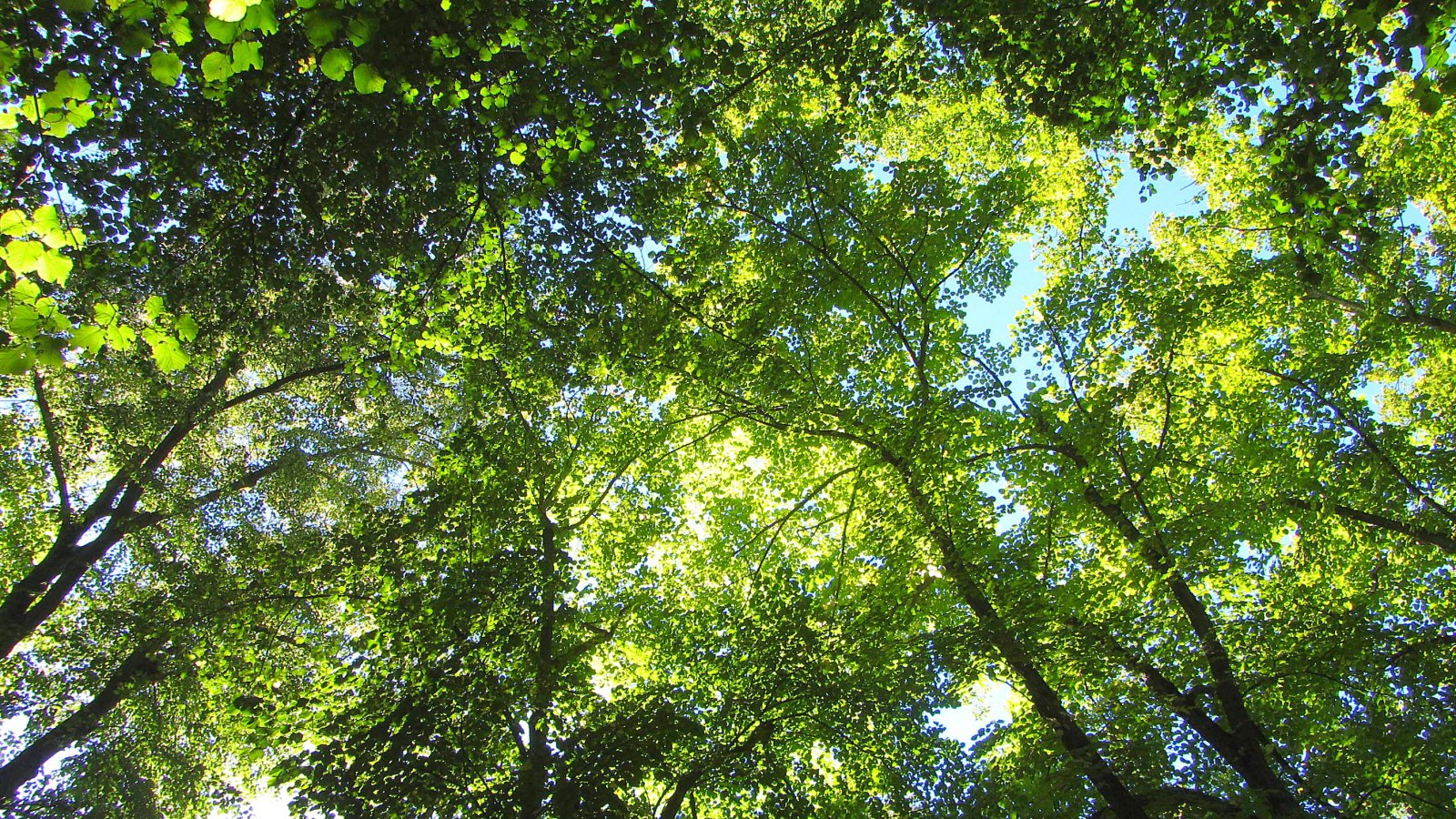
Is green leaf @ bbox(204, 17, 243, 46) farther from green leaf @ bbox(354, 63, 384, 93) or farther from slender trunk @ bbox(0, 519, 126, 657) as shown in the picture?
slender trunk @ bbox(0, 519, 126, 657)

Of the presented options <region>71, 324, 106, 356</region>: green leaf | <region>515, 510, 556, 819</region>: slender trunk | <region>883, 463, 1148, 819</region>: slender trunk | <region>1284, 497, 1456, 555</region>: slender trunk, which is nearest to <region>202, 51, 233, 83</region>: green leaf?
<region>71, 324, 106, 356</region>: green leaf

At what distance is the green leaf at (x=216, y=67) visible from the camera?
6.64 ft

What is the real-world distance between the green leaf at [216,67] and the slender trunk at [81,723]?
37.4ft

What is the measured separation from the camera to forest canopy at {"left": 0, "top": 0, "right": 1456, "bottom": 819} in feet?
16.5

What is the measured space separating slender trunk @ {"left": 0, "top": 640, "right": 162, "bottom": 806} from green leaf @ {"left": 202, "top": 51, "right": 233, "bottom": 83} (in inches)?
449

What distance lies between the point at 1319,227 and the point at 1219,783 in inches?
271

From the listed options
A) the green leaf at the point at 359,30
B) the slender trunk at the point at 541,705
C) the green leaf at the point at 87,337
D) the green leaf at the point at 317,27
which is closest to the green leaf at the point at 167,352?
the green leaf at the point at 87,337

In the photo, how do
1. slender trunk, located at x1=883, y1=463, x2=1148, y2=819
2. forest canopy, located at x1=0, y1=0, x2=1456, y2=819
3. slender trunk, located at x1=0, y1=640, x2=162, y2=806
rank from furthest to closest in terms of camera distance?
slender trunk, located at x1=0, y1=640, x2=162, y2=806 < slender trunk, located at x1=883, y1=463, x2=1148, y2=819 < forest canopy, located at x1=0, y1=0, x2=1456, y2=819

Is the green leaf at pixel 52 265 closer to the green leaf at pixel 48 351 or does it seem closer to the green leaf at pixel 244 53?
the green leaf at pixel 48 351

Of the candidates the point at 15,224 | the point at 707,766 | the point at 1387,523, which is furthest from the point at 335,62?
the point at 1387,523

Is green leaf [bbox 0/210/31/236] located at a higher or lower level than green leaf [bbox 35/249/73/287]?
higher

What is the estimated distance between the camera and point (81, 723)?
10.1 meters

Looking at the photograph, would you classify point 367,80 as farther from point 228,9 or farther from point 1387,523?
point 1387,523

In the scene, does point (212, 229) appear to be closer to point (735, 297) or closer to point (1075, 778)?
point (735, 297)
